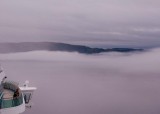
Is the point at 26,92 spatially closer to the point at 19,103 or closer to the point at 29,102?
the point at 29,102

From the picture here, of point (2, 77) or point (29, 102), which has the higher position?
point (2, 77)

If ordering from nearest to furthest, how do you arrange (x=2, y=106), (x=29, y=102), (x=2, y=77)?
(x=2, y=106) < (x=2, y=77) < (x=29, y=102)

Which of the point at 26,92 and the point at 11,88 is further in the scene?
the point at 26,92

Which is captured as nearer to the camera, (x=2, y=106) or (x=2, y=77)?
(x=2, y=106)

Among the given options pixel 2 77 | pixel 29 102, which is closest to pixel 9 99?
pixel 2 77

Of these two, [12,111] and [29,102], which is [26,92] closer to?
[29,102]

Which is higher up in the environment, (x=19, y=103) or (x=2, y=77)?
(x=2, y=77)

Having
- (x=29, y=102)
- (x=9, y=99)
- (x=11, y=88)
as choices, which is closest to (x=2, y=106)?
(x=9, y=99)

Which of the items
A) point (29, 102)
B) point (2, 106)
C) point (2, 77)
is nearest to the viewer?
point (2, 106)
